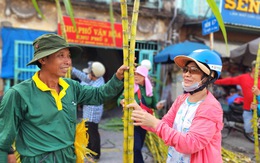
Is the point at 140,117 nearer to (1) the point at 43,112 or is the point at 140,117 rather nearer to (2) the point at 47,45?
(1) the point at 43,112

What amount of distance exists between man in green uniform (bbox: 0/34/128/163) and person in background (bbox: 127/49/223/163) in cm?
47

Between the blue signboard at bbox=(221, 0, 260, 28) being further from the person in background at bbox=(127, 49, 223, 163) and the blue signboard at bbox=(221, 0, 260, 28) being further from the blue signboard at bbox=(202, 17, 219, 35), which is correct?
the person in background at bbox=(127, 49, 223, 163)

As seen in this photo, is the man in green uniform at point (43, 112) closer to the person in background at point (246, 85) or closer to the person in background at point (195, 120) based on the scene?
the person in background at point (195, 120)

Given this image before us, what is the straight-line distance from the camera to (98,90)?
80.1 inches

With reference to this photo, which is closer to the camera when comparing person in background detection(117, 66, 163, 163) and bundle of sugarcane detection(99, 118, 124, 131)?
person in background detection(117, 66, 163, 163)

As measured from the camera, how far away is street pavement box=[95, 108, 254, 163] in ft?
14.8

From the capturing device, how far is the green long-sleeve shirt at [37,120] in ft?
5.27

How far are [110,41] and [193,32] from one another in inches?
124

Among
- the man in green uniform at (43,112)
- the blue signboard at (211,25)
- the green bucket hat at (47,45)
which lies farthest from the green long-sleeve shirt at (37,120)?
the blue signboard at (211,25)

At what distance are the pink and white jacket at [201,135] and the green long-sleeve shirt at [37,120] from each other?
2.01 feet

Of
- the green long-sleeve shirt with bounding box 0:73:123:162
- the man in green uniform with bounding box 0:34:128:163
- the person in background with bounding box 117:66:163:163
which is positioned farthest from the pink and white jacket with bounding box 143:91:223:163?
the person in background with bounding box 117:66:163:163

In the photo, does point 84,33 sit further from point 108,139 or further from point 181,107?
point 181,107

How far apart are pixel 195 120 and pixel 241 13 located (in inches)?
317

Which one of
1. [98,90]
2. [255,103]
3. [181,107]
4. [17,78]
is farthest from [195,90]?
[17,78]
